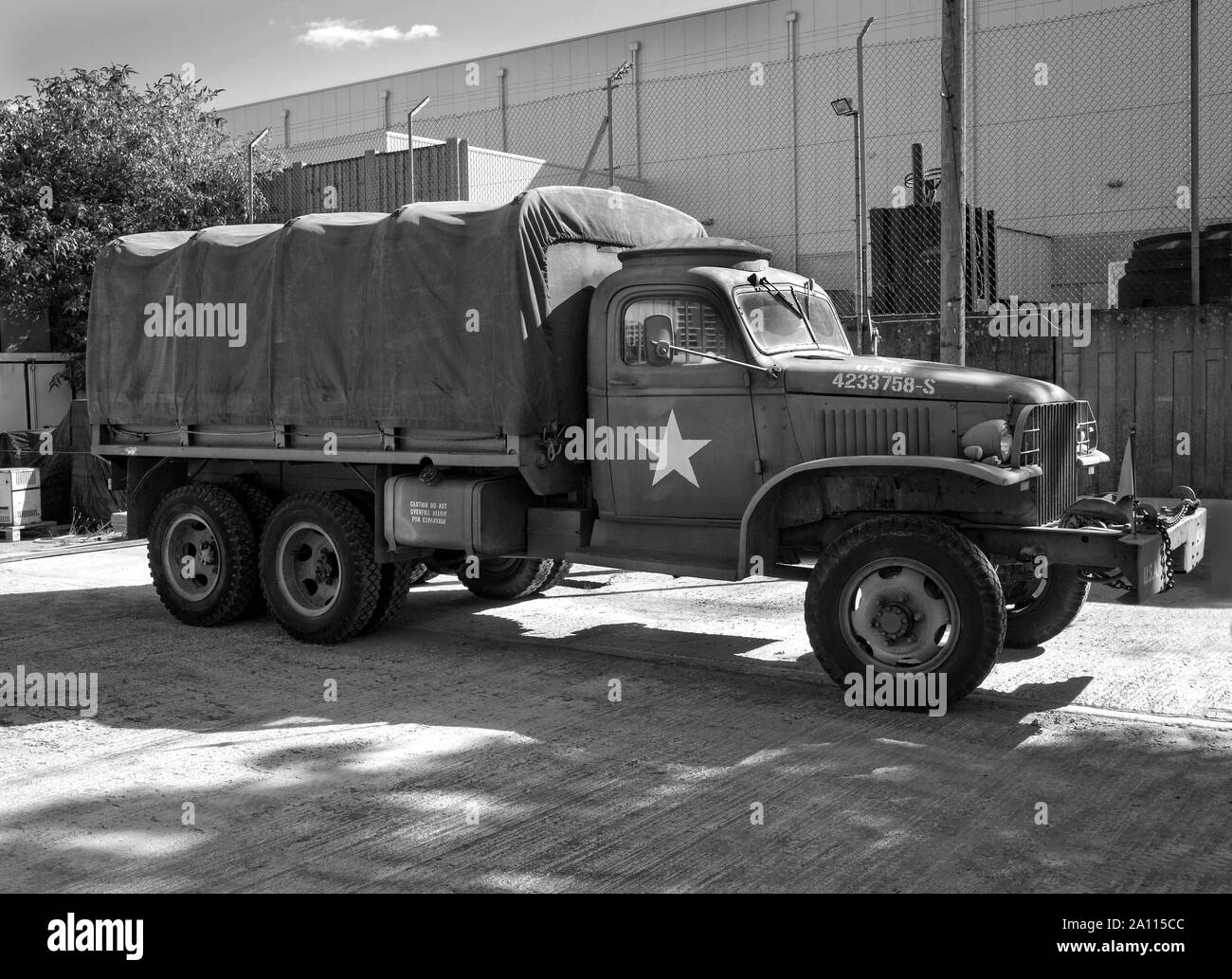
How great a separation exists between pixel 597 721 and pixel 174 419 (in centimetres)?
499

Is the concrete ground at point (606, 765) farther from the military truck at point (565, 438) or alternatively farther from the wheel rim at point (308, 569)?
the military truck at point (565, 438)

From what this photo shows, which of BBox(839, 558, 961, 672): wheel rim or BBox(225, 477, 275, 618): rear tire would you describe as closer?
BBox(839, 558, 961, 672): wheel rim

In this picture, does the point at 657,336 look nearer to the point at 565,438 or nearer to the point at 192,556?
the point at 565,438

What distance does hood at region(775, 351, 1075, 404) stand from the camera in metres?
7.32

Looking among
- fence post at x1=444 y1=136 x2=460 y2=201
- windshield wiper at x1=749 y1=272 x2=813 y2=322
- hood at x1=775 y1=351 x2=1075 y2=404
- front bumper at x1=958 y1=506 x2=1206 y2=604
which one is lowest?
front bumper at x1=958 y1=506 x2=1206 y2=604

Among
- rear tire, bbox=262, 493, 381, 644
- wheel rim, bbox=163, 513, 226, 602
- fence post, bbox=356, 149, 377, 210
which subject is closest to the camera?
rear tire, bbox=262, 493, 381, 644

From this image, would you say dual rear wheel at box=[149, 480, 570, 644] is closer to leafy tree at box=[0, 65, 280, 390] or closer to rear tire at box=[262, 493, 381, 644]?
rear tire at box=[262, 493, 381, 644]

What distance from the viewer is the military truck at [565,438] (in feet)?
23.8

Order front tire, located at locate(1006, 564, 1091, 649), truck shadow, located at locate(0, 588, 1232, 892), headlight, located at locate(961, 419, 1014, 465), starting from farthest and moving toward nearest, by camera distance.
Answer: front tire, located at locate(1006, 564, 1091, 649)
headlight, located at locate(961, 419, 1014, 465)
truck shadow, located at locate(0, 588, 1232, 892)

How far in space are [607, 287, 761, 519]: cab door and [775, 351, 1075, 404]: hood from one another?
37 cm

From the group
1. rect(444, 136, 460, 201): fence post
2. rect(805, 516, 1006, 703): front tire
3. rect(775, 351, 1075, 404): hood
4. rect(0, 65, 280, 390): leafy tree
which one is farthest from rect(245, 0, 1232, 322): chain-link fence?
rect(805, 516, 1006, 703): front tire

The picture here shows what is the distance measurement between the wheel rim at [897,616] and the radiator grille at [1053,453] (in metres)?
0.89

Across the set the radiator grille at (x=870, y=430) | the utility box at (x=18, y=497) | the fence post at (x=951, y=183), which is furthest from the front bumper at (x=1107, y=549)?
the utility box at (x=18, y=497)

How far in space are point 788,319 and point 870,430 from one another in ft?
4.01
